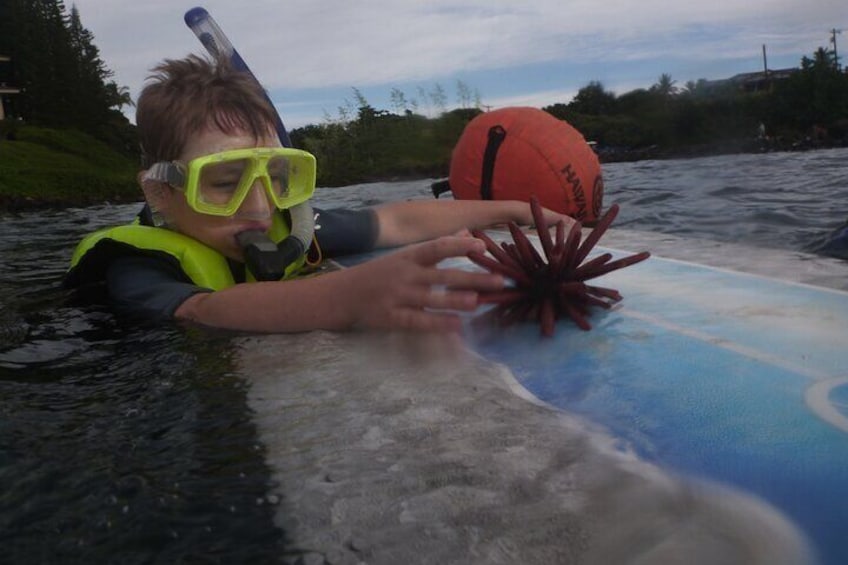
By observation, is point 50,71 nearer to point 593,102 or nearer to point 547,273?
point 593,102

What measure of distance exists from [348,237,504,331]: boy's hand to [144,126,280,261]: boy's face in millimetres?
829

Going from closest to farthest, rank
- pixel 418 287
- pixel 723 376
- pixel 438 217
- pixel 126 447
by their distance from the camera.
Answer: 1. pixel 126 447
2. pixel 723 376
3. pixel 418 287
4. pixel 438 217

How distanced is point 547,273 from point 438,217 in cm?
143

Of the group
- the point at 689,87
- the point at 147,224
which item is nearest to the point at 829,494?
the point at 147,224

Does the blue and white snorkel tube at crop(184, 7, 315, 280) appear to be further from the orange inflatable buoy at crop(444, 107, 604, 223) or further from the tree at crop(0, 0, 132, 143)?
the tree at crop(0, 0, 132, 143)

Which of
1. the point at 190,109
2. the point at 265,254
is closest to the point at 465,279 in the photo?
the point at 265,254

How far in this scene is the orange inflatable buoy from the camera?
3.41 meters

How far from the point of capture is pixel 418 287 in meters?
1.36

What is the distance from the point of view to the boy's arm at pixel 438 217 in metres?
2.93

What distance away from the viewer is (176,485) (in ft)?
3.07

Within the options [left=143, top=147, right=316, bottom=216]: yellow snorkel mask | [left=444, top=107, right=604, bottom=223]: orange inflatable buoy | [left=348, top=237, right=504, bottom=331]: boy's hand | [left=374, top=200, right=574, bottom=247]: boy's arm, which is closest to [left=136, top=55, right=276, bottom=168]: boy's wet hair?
[left=143, top=147, right=316, bottom=216]: yellow snorkel mask

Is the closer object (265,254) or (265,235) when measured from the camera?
(265,254)

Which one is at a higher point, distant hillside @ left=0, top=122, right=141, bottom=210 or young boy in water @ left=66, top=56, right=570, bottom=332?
distant hillside @ left=0, top=122, right=141, bottom=210

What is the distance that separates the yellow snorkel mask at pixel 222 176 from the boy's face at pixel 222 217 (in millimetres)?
37
